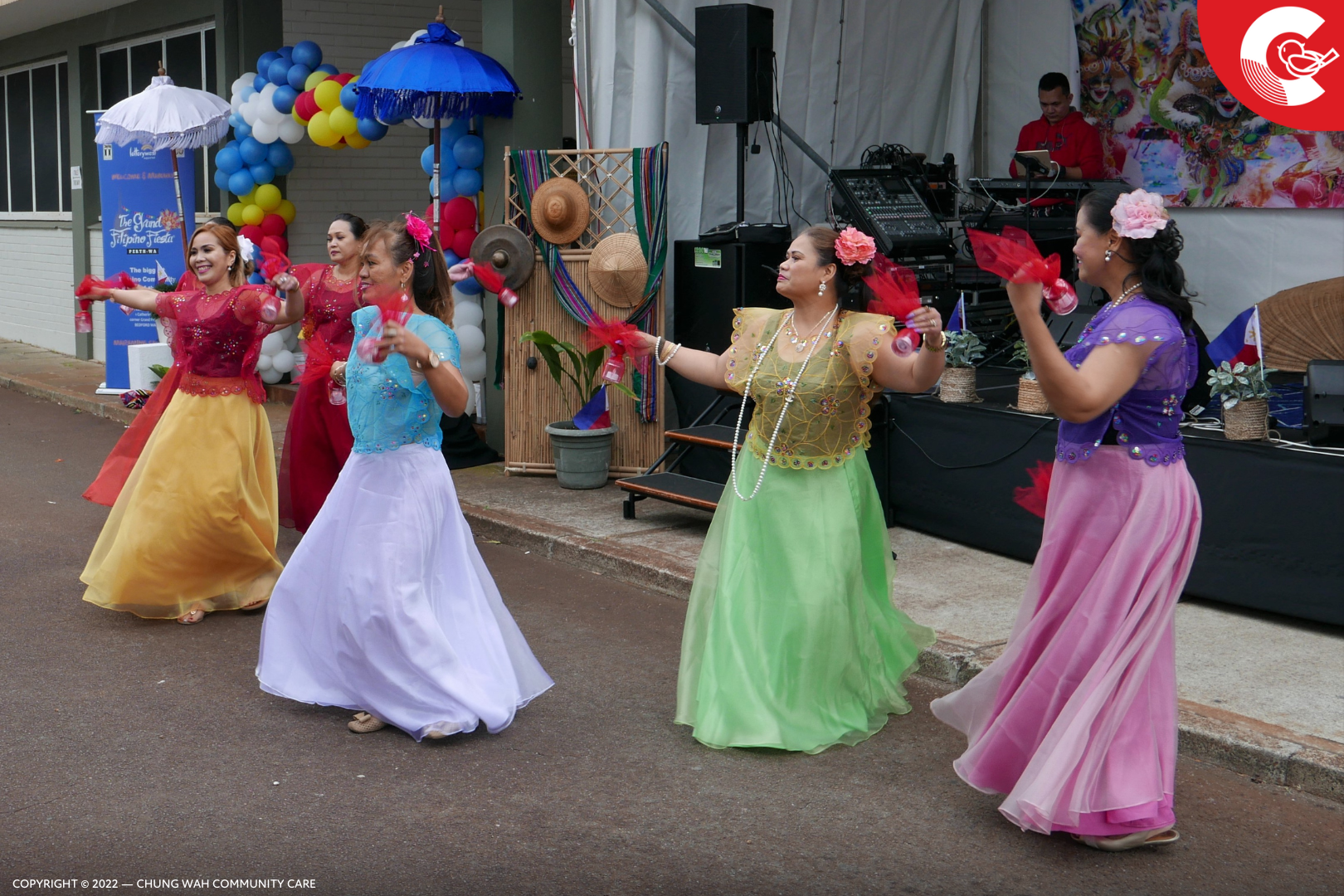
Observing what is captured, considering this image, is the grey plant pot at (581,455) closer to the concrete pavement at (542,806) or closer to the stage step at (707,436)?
the stage step at (707,436)

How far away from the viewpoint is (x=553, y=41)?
372 inches

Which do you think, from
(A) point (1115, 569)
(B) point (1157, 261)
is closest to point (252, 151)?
(B) point (1157, 261)

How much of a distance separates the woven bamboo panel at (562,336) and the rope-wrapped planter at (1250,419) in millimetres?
3786

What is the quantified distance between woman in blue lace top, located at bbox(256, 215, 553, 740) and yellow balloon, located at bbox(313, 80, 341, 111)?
638cm

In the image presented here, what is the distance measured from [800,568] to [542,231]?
468 centimetres

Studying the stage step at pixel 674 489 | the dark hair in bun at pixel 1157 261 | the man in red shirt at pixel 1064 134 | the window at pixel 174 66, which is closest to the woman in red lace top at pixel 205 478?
the stage step at pixel 674 489

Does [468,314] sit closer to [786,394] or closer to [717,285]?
[717,285]

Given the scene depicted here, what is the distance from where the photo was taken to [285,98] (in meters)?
11.3

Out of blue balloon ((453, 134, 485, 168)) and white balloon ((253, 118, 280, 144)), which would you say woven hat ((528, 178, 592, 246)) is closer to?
blue balloon ((453, 134, 485, 168))

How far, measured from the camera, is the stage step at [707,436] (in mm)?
7480

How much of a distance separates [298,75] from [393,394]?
7473mm

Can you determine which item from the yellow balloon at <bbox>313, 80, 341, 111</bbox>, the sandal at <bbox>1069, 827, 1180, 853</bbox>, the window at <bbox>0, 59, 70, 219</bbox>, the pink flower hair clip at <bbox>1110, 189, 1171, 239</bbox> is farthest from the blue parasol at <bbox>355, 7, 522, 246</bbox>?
the window at <bbox>0, 59, 70, 219</bbox>

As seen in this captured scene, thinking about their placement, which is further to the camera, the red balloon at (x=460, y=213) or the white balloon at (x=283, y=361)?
the white balloon at (x=283, y=361)

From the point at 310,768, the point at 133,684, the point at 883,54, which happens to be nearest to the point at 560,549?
the point at 133,684
